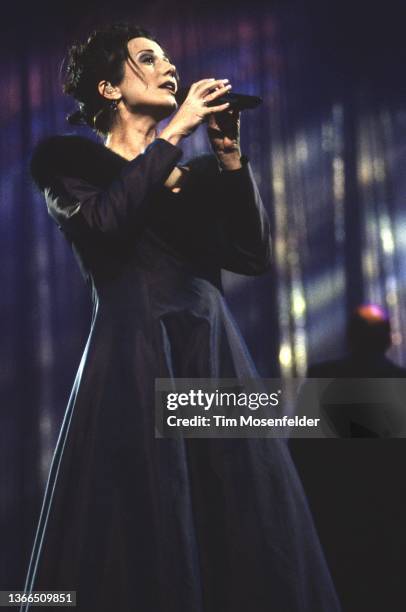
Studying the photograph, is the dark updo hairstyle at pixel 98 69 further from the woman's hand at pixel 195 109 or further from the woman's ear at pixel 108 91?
the woman's hand at pixel 195 109

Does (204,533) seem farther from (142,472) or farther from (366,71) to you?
(366,71)

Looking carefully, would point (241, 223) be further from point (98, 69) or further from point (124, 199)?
point (98, 69)

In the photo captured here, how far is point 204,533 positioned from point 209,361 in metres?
0.25

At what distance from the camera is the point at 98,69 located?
141 centimetres

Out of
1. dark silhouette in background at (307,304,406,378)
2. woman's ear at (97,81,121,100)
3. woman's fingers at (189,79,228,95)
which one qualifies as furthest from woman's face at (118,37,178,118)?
dark silhouette in background at (307,304,406,378)

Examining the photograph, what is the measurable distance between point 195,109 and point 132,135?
0.64 feet

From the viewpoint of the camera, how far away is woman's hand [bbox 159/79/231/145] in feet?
3.96

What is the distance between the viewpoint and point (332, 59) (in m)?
1.80

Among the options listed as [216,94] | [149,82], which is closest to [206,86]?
[216,94]

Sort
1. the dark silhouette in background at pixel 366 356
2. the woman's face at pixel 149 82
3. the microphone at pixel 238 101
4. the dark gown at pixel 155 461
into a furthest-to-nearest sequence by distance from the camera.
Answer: the dark silhouette in background at pixel 366 356 → the woman's face at pixel 149 82 → the microphone at pixel 238 101 → the dark gown at pixel 155 461

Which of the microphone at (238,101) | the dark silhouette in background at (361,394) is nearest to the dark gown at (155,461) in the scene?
the microphone at (238,101)

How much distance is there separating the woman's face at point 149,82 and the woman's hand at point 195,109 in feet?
0.40

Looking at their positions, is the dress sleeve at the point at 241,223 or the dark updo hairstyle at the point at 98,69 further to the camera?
the dark updo hairstyle at the point at 98,69

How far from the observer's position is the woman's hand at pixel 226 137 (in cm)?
122
